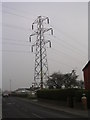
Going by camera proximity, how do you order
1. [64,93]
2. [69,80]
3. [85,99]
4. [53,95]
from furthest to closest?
[69,80]
[53,95]
[64,93]
[85,99]

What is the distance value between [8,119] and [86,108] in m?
10.6

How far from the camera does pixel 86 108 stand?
26.9 m

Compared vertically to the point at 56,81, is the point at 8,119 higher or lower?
lower

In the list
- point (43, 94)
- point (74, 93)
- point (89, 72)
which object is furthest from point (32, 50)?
point (74, 93)

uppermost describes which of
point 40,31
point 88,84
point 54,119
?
point 40,31

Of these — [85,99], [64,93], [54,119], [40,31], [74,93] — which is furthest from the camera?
[40,31]

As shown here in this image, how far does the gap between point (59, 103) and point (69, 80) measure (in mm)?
54349

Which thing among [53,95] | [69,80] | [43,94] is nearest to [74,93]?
[53,95]

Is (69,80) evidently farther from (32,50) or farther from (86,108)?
(86,108)

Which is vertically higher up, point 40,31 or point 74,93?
point 40,31

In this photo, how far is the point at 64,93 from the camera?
1377 inches

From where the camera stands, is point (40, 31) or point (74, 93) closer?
point (74, 93)

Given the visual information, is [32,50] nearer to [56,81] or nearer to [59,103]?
[59,103]

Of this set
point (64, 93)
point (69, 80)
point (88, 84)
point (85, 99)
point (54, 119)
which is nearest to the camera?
point (54, 119)
